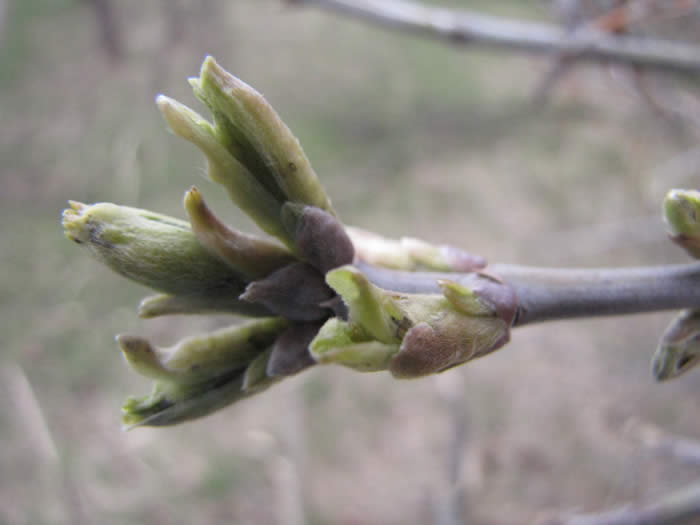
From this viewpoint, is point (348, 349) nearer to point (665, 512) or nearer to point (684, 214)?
point (684, 214)

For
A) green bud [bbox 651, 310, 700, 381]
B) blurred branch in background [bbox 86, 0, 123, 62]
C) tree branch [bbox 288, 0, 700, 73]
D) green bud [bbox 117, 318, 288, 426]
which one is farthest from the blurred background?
green bud [bbox 117, 318, 288, 426]

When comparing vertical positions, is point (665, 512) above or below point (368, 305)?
below

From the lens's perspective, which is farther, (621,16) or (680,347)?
(621,16)

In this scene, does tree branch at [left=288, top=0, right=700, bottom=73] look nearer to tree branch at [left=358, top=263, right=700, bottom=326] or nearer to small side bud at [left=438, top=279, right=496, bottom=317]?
tree branch at [left=358, top=263, right=700, bottom=326]

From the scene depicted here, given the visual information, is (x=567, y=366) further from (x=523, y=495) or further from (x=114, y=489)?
(x=114, y=489)

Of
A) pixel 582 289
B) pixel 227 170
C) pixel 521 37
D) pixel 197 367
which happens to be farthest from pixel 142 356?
pixel 521 37

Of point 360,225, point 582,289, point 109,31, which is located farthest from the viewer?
point 109,31
